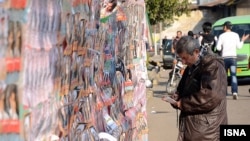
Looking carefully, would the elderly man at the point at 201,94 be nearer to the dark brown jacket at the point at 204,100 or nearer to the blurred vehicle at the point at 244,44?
the dark brown jacket at the point at 204,100

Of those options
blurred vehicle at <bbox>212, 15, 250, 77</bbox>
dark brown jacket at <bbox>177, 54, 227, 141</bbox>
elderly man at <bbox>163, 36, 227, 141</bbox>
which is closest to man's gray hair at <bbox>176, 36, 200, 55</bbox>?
elderly man at <bbox>163, 36, 227, 141</bbox>

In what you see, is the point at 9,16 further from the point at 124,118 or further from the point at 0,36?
the point at 124,118

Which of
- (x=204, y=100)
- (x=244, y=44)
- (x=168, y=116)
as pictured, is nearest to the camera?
(x=204, y=100)

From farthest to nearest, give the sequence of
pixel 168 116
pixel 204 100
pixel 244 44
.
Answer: pixel 244 44, pixel 168 116, pixel 204 100

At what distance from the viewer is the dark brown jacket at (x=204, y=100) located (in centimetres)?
500

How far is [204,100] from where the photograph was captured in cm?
502

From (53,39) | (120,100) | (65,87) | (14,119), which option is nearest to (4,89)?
(14,119)

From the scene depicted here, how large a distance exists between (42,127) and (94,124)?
1423 millimetres

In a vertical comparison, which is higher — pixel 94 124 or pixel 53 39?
pixel 53 39

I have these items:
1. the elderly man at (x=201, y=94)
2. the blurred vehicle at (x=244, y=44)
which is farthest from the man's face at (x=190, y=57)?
the blurred vehicle at (x=244, y=44)

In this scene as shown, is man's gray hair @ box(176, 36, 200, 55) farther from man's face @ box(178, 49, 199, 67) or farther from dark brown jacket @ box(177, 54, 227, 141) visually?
dark brown jacket @ box(177, 54, 227, 141)

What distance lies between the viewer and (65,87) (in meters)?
4.09

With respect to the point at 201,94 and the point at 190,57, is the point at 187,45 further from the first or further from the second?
the point at 201,94

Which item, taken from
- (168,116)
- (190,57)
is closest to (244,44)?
(168,116)
